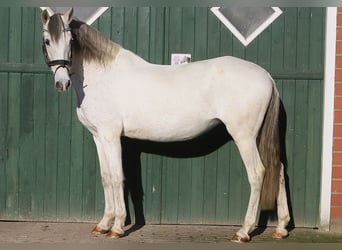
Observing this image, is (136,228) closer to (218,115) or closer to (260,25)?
(218,115)

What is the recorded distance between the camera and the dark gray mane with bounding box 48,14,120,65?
6.25 metres

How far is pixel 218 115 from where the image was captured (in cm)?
625

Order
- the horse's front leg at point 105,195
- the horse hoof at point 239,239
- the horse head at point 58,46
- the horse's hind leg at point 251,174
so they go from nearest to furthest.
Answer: the horse head at point 58,46 → the horse's hind leg at point 251,174 → the horse hoof at point 239,239 → the horse's front leg at point 105,195

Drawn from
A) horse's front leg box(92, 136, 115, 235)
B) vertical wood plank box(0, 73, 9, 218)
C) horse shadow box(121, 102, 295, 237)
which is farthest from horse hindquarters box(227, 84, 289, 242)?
vertical wood plank box(0, 73, 9, 218)

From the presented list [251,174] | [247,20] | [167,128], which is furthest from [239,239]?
[247,20]

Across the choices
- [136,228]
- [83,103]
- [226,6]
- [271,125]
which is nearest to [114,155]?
[83,103]

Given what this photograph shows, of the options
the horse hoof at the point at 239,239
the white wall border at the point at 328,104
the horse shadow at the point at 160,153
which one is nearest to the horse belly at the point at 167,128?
the horse shadow at the point at 160,153

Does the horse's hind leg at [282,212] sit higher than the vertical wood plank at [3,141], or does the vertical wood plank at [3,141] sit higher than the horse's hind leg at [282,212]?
the vertical wood plank at [3,141]

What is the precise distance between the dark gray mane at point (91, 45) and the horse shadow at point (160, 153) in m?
0.95

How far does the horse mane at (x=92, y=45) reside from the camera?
6.26 meters

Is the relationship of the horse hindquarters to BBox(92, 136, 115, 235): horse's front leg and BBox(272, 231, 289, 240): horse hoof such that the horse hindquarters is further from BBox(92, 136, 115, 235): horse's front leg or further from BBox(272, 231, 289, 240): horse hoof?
BBox(92, 136, 115, 235): horse's front leg

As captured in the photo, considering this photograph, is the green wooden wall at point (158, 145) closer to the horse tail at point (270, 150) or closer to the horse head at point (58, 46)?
the horse tail at point (270, 150)

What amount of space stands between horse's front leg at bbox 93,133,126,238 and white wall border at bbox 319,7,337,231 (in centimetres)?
198

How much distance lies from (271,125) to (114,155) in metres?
1.43
